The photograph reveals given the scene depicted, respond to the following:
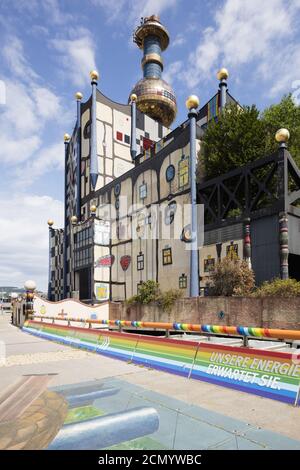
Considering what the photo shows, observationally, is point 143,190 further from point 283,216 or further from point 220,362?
point 220,362

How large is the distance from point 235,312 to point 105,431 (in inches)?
493

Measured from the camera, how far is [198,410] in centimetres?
454

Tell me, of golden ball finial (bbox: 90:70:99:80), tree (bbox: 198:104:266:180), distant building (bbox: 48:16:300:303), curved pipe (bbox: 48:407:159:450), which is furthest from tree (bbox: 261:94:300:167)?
curved pipe (bbox: 48:407:159:450)

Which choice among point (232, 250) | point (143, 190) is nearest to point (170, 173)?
point (143, 190)

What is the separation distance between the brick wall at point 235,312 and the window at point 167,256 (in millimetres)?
4569

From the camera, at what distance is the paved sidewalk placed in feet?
Answer: 11.8

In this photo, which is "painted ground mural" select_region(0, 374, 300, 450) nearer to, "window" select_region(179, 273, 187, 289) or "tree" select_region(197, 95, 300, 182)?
"window" select_region(179, 273, 187, 289)

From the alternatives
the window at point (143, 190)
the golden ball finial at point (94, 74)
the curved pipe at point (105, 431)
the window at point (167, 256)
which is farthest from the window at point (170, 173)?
the curved pipe at point (105, 431)

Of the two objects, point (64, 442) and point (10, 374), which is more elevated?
point (64, 442)

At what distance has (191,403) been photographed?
488cm

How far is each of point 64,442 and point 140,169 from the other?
27236mm
